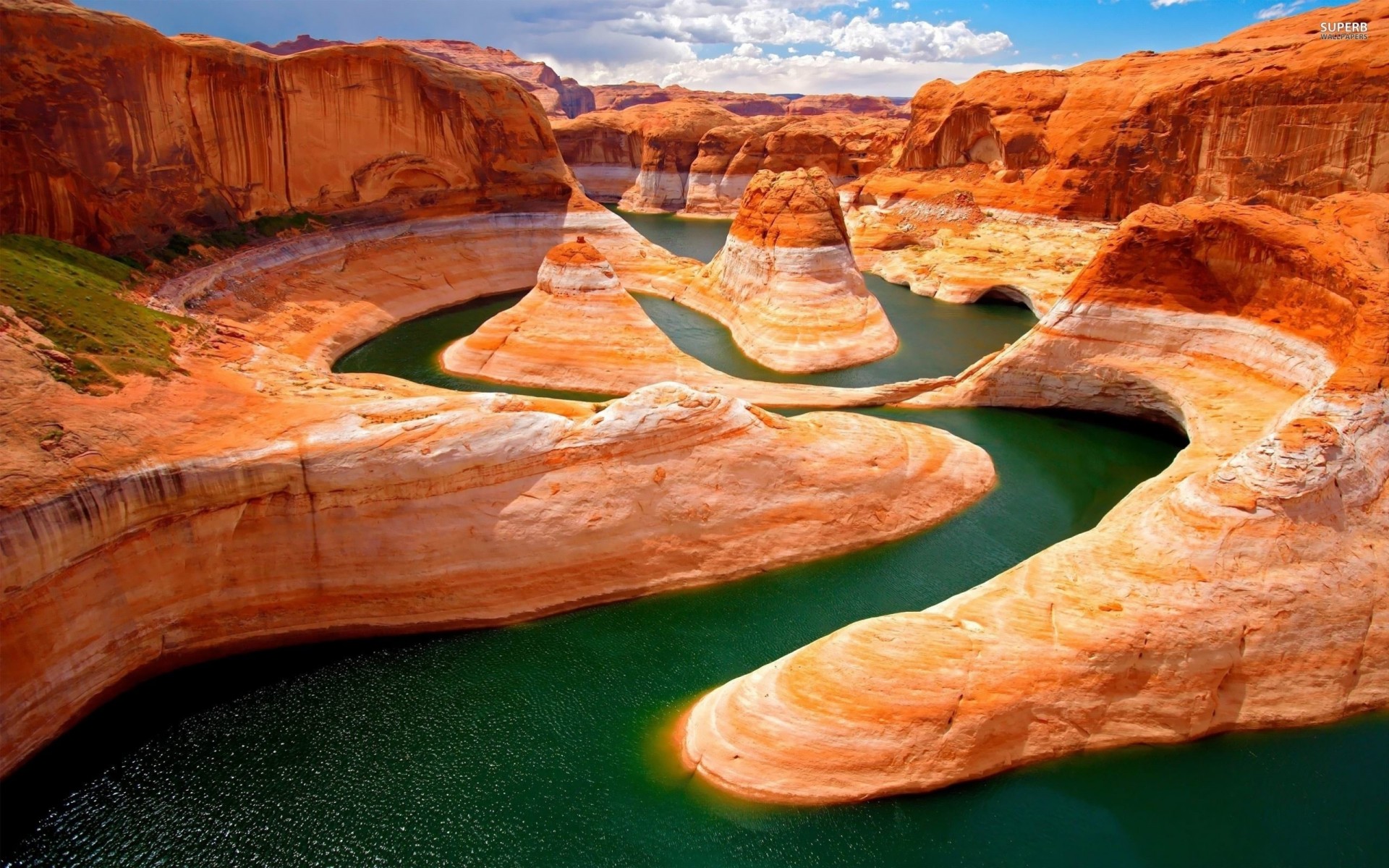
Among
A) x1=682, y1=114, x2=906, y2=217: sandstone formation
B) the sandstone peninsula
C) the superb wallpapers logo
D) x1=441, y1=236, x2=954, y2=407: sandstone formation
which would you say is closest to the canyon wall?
x1=682, y1=114, x2=906, y2=217: sandstone formation

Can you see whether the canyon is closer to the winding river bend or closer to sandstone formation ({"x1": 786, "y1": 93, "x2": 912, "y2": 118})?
the winding river bend

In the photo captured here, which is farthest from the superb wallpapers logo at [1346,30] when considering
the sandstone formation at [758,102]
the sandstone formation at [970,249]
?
the sandstone formation at [758,102]

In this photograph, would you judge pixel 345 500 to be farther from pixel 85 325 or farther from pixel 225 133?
pixel 225 133

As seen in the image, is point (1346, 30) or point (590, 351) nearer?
point (590, 351)

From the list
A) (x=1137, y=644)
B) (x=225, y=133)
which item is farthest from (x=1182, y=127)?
(x=225, y=133)

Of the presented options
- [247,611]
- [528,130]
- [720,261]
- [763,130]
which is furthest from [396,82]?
[763,130]

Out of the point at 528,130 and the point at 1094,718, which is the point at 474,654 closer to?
the point at 1094,718
